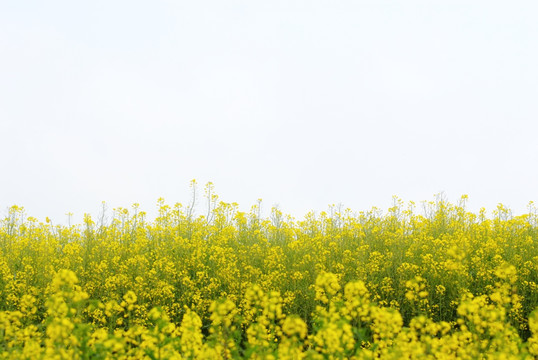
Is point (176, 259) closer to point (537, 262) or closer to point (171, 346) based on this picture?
point (171, 346)

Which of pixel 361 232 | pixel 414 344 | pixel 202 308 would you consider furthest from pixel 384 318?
pixel 361 232

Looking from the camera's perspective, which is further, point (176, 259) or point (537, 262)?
point (176, 259)

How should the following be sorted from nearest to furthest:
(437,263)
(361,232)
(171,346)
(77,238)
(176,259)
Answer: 1. (171,346)
2. (437,263)
3. (176,259)
4. (361,232)
5. (77,238)

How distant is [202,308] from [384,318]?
3249 millimetres

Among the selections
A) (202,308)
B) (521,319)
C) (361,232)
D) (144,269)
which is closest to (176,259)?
(144,269)

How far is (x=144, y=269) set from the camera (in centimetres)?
693

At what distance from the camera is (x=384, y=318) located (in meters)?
3.86

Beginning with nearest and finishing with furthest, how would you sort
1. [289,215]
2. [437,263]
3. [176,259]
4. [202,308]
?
[202,308] → [437,263] → [176,259] → [289,215]

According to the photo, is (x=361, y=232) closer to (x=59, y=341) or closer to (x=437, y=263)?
(x=437, y=263)

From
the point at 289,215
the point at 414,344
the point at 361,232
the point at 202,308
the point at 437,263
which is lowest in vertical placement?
the point at 414,344

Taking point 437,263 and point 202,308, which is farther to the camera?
point 437,263

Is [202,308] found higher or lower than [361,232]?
A: lower

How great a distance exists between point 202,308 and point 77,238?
5.30m

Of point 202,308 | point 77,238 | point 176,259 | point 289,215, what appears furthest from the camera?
point 289,215
